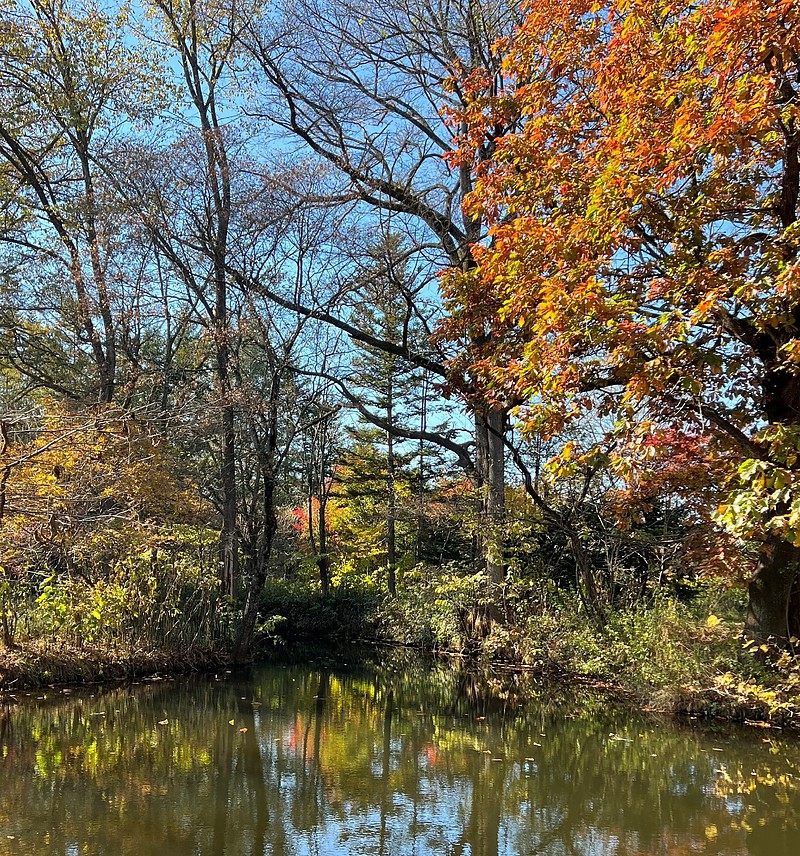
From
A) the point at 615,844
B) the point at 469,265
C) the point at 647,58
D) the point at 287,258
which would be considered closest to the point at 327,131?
the point at 287,258

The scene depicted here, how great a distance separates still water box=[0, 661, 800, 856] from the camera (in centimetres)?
475

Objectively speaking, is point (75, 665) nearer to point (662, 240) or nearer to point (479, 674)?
point (479, 674)

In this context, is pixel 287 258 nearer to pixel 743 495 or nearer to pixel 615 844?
pixel 743 495

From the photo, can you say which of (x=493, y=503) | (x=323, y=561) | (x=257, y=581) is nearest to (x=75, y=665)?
(x=257, y=581)

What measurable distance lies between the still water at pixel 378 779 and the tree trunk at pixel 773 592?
3.44 ft

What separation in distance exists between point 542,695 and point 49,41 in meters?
16.2

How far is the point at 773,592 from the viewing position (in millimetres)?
8156

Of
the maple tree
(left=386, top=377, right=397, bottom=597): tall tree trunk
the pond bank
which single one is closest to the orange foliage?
the maple tree

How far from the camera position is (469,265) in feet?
45.0

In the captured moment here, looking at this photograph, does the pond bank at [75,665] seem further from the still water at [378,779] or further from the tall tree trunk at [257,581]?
the tall tree trunk at [257,581]

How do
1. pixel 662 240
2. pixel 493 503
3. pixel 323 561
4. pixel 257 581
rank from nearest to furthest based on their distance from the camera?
pixel 662 240 → pixel 257 581 → pixel 493 503 → pixel 323 561

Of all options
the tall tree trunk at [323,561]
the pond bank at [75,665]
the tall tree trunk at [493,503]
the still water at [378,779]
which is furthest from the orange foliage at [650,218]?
the tall tree trunk at [323,561]

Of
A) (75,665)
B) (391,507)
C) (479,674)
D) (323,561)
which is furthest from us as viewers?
(323,561)

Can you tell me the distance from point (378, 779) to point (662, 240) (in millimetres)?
5576
